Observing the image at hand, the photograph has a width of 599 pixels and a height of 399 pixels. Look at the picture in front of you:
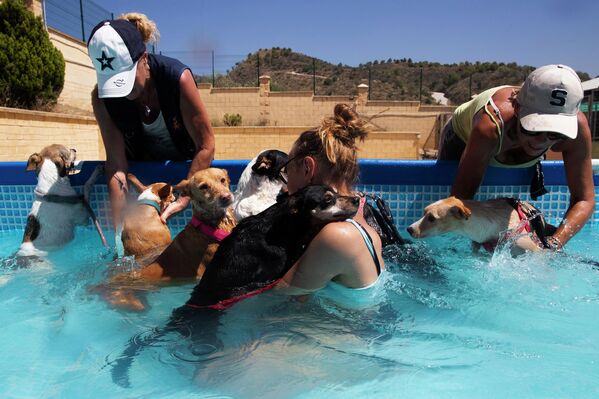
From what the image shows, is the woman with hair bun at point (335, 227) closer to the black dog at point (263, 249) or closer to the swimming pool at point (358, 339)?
the black dog at point (263, 249)

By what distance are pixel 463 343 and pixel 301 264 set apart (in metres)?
1.26

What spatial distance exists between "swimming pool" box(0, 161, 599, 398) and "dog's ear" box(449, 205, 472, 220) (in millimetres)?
453

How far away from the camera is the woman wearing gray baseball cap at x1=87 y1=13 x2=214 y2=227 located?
370 cm

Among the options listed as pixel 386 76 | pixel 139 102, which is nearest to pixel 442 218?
pixel 139 102

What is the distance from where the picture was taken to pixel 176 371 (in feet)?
8.86

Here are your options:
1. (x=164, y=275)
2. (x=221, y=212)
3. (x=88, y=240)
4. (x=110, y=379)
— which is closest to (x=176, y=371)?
(x=110, y=379)

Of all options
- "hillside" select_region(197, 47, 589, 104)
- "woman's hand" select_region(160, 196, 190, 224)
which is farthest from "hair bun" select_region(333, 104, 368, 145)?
"hillside" select_region(197, 47, 589, 104)

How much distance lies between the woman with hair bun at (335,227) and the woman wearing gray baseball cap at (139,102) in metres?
→ 1.58

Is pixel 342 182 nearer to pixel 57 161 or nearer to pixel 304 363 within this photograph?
pixel 304 363

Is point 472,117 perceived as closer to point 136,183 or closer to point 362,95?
point 136,183

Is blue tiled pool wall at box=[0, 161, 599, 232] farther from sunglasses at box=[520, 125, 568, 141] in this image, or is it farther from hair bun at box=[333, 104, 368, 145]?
hair bun at box=[333, 104, 368, 145]

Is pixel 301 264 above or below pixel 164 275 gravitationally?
above

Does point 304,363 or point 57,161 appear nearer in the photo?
point 304,363

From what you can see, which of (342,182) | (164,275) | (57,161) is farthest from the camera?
(57,161)
